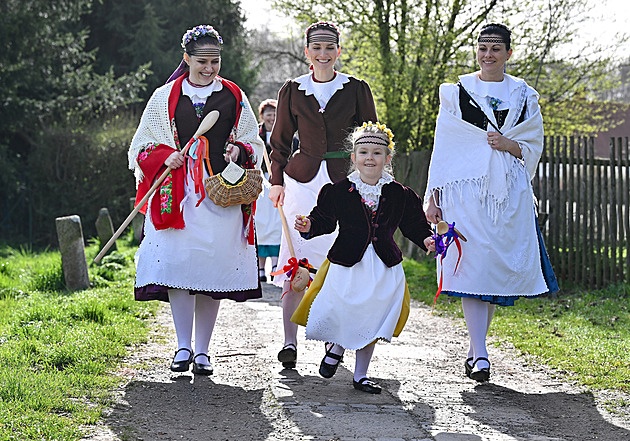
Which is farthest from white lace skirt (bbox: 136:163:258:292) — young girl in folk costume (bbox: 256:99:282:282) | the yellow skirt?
young girl in folk costume (bbox: 256:99:282:282)

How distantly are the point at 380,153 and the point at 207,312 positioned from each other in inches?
58.8

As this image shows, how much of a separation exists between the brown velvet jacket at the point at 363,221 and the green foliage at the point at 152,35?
2054cm

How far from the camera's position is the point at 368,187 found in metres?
5.19

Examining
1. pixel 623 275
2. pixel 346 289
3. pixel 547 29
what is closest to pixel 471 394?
pixel 346 289

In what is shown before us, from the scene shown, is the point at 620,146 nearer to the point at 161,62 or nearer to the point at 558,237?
the point at 558,237

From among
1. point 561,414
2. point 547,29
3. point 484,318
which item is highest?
point 547,29

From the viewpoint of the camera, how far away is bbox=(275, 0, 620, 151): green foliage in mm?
14297

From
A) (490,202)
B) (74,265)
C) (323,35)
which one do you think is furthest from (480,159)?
(74,265)

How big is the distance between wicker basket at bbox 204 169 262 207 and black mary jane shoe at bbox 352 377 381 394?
4.29ft

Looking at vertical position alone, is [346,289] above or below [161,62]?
below

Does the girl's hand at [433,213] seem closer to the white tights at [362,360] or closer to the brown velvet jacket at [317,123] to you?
the brown velvet jacket at [317,123]

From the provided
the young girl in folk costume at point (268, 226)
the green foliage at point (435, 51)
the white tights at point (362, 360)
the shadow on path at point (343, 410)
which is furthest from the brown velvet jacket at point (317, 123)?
the green foliage at point (435, 51)

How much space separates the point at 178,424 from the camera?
4.29 meters

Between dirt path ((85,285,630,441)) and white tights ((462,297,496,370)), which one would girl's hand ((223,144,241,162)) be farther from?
white tights ((462,297,496,370))
